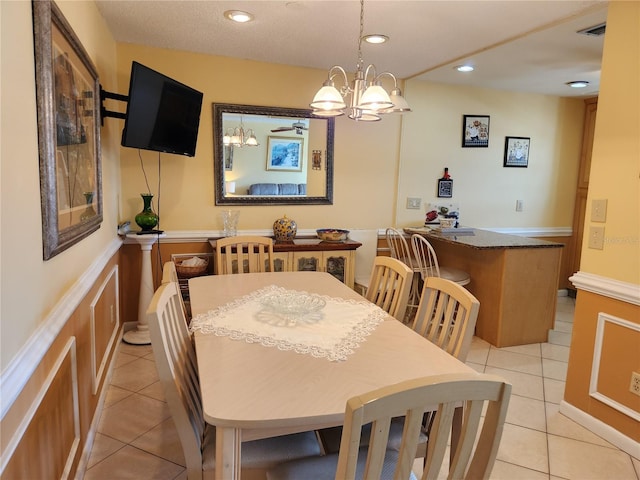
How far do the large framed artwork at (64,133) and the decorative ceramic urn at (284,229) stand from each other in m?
1.65

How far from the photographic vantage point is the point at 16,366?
104cm

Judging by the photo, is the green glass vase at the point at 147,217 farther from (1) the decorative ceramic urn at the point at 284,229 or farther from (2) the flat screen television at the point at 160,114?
(1) the decorative ceramic urn at the point at 284,229

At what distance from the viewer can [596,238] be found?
7.30 feet

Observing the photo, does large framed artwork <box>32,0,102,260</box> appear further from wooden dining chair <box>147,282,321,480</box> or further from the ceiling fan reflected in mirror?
the ceiling fan reflected in mirror

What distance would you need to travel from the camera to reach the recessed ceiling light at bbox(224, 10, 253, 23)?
255 cm

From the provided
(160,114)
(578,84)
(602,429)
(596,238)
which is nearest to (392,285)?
(596,238)

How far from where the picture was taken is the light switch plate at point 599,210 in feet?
7.18

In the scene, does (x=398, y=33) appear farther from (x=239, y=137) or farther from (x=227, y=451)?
(x=227, y=451)

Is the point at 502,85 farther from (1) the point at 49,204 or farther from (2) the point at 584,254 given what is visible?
(1) the point at 49,204

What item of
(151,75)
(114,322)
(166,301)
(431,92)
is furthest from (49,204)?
(431,92)

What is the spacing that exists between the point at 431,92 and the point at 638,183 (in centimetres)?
252

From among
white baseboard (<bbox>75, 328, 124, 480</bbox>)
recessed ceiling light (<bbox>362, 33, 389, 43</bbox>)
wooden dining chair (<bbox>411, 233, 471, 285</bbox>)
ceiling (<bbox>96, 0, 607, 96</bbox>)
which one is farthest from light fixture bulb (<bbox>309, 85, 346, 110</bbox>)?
white baseboard (<bbox>75, 328, 124, 480</bbox>)

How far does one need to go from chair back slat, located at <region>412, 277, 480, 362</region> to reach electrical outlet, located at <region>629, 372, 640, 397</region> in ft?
3.67

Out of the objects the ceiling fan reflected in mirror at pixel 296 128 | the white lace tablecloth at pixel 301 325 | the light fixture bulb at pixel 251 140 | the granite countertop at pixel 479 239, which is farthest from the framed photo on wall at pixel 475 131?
the white lace tablecloth at pixel 301 325
